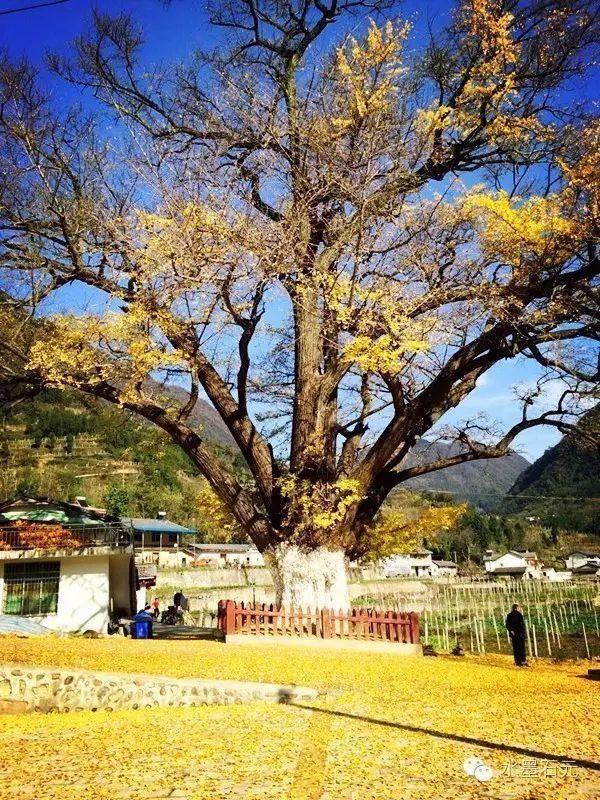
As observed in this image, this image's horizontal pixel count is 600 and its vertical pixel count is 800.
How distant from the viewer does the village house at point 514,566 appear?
8125 cm

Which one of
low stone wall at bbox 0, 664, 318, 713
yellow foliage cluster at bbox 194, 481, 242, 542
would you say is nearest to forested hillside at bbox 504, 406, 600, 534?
yellow foliage cluster at bbox 194, 481, 242, 542

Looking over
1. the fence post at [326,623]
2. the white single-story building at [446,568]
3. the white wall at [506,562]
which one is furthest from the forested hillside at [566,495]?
the fence post at [326,623]

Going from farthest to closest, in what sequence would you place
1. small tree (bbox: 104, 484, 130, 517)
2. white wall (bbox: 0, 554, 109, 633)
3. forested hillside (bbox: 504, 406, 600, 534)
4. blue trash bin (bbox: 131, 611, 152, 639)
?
forested hillside (bbox: 504, 406, 600, 534), small tree (bbox: 104, 484, 130, 517), white wall (bbox: 0, 554, 109, 633), blue trash bin (bbox: 131, 611, 152, 639)

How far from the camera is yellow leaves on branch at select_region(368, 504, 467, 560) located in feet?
48.7

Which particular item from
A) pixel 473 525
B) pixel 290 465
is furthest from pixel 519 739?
pixel 473 525

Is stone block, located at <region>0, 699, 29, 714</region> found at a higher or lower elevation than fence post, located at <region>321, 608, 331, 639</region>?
lower

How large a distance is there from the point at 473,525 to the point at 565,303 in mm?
96146

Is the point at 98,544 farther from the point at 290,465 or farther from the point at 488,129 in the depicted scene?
the point at 488,129

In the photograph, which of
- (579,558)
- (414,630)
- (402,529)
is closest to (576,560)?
(579,558)

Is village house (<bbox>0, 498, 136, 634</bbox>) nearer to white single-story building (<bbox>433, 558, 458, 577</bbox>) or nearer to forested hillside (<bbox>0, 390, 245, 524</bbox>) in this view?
forested hillside (<bbox>0, 390, 245, 524</bbox>)

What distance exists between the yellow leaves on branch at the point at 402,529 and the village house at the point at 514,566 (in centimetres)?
7202

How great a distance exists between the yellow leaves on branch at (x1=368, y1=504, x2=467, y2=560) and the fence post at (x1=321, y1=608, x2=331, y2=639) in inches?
114

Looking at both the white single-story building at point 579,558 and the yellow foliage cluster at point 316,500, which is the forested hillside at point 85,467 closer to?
the yellow foliage cluster at point 316,500

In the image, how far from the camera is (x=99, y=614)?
63.1 ft
